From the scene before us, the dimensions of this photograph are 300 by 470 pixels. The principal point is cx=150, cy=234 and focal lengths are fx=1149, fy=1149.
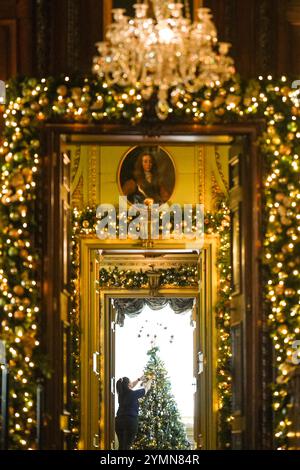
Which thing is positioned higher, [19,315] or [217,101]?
[217,101]

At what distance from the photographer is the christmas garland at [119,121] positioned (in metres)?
10.6

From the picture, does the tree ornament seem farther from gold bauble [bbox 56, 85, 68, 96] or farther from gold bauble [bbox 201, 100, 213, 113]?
gold bauble [bbox 201, 100, 213, 113]

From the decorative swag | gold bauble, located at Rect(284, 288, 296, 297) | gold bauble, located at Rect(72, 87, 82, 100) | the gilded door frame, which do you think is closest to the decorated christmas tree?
the decorative swag

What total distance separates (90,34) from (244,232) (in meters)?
2.48

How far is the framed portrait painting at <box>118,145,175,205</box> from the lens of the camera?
14469mm

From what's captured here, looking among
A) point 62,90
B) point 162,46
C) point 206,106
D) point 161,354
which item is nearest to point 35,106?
point 62,90

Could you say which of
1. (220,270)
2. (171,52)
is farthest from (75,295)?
(171,52)

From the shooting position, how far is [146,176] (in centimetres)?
1450

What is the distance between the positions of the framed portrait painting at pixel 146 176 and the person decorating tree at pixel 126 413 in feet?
21.5

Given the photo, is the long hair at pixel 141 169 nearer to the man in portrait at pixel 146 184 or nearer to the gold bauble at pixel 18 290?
the man in portrait at pixel 146 184

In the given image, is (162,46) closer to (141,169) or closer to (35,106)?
(35,106)

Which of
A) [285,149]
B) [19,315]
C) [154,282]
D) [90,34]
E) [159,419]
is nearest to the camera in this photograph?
[19,315]

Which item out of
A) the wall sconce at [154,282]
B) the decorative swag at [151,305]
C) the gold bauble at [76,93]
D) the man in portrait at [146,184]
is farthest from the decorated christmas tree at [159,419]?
the gold bauble at [76,93]

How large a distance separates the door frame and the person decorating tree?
9389 mm
